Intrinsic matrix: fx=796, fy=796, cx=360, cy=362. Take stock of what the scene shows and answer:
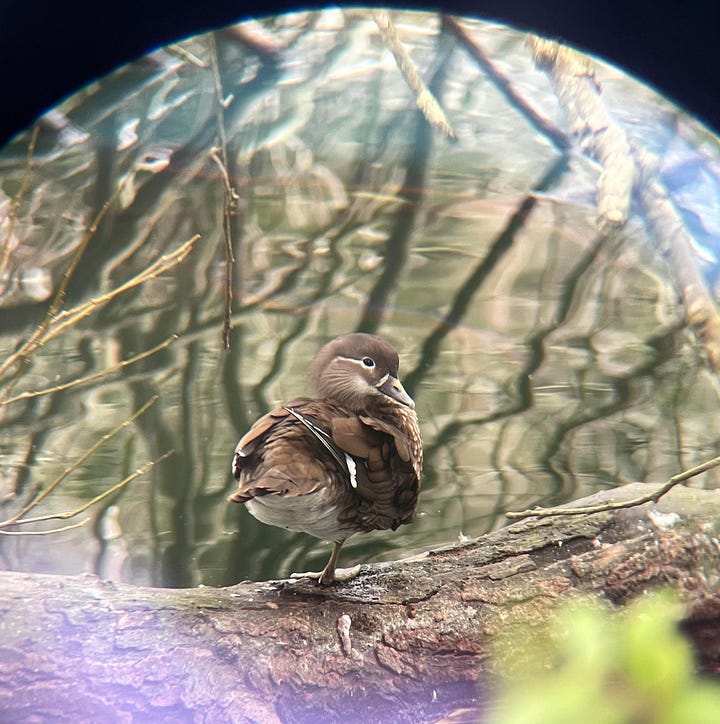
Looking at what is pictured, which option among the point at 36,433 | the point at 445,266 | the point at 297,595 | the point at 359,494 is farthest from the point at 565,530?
the point at 36,433

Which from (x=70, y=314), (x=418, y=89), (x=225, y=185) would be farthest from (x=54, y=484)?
(x=418, y=89)

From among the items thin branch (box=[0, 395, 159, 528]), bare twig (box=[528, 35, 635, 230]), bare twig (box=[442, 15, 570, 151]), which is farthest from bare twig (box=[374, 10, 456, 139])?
thin branch (box=[0, 395, 159, 528])

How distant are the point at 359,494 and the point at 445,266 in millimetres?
978

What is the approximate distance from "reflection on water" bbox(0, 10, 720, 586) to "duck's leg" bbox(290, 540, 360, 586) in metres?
0.18

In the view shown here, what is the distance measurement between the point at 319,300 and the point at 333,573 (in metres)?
0.90

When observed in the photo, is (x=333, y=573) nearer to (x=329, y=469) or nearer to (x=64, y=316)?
(x=329, y=469)

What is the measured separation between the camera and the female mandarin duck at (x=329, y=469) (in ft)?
3.87

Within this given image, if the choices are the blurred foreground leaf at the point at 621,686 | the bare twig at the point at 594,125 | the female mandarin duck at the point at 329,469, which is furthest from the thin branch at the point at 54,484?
the blurred foreground leaf at the point at 621,686

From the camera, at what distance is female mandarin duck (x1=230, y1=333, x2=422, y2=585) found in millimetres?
1180

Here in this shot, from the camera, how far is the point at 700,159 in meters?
1.11

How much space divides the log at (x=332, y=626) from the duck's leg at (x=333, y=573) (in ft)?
0.08

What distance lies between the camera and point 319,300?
2.07 metres

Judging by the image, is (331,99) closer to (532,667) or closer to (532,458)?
(532,458)

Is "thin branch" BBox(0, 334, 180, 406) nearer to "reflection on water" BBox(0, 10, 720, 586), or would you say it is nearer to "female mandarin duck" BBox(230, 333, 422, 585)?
"reflection on water" BBox(0, 10, 720, 586)
